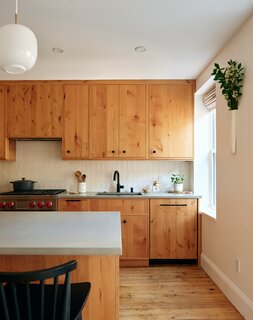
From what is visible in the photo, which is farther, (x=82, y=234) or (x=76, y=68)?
(x=76, y=68)

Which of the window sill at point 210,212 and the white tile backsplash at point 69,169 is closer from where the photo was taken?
the window sill at point 210,212

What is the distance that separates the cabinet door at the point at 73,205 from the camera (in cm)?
341

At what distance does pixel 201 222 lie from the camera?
11.2 ft

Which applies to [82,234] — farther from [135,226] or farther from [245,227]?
[135,226]

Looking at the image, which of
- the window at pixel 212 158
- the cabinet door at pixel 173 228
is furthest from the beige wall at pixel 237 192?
the window at pixel 212 158

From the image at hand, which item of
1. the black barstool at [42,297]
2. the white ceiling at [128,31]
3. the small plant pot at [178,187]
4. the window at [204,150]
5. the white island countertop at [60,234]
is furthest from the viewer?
the small plant pot at [178,187]

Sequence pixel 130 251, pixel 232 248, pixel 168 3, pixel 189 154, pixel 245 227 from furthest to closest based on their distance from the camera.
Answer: pixel 189 154
pixel 130 251
pixel 232 248
pixel 245 227
pixel 168 3

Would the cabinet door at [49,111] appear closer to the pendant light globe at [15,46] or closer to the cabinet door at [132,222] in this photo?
the cabinet door at [132,222]

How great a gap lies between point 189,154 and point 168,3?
83.0 inches

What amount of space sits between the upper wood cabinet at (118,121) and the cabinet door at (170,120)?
0.42 feet

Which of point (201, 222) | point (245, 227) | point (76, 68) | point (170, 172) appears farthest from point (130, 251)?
point (76, 68)

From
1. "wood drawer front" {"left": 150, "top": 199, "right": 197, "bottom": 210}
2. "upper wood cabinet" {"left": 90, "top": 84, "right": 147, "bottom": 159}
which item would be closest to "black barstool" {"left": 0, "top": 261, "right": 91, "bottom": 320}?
"wood drawer front" {"left": 150, "top": 199, "right": 197, "bottom": 210}

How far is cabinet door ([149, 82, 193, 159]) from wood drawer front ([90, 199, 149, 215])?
692 millimetres

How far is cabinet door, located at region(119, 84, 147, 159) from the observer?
3.64 m
